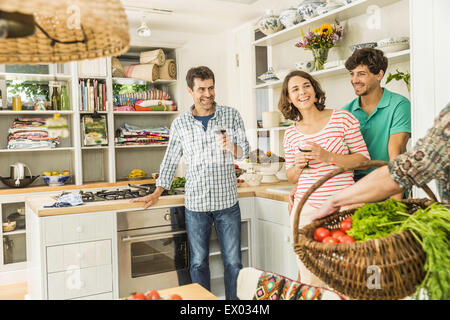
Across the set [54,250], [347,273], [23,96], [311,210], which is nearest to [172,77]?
[23,96]

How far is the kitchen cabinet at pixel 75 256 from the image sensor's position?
94.5 inches

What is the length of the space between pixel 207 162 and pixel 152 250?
0.66 meters

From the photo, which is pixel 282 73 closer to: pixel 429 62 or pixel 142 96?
pixel 429 62

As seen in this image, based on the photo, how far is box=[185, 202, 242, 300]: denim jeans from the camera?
102 inches

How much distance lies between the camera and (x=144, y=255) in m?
2.68

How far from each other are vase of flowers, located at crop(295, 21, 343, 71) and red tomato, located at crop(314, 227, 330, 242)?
6.41ft

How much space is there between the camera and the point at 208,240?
263cm

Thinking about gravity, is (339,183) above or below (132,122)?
below

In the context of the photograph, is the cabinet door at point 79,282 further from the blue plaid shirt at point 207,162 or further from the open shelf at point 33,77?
the open shelf at point 33,77

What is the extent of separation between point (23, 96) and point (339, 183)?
3314 mm

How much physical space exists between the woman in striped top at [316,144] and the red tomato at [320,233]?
2.34 feet

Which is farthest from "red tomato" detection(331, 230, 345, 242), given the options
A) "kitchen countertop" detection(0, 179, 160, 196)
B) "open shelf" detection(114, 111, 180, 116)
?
"open shelf" detection(114, 111, 180, 116)

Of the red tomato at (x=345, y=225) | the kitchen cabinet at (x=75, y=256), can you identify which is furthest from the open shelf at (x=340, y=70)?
the kitchen cabinet at (x=75, y=256)
